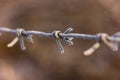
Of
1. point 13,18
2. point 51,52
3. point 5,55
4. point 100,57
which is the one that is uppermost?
point 13,18

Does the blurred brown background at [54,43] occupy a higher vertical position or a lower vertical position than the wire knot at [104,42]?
higher

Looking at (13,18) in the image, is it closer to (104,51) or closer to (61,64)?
(61,64)

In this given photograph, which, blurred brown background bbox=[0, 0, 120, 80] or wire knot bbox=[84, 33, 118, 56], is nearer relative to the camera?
wire knot bbox=[84, 33, 118, 56]

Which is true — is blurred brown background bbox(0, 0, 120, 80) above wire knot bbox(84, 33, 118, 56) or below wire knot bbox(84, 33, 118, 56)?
above

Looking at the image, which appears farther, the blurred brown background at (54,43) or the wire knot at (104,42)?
the blurred brown background at (54,43)

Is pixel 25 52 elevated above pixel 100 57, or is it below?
above

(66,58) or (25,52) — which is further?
(25,52)

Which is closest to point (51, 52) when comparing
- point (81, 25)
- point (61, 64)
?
point (61, 64)

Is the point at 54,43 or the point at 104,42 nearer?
the point at 104,42
